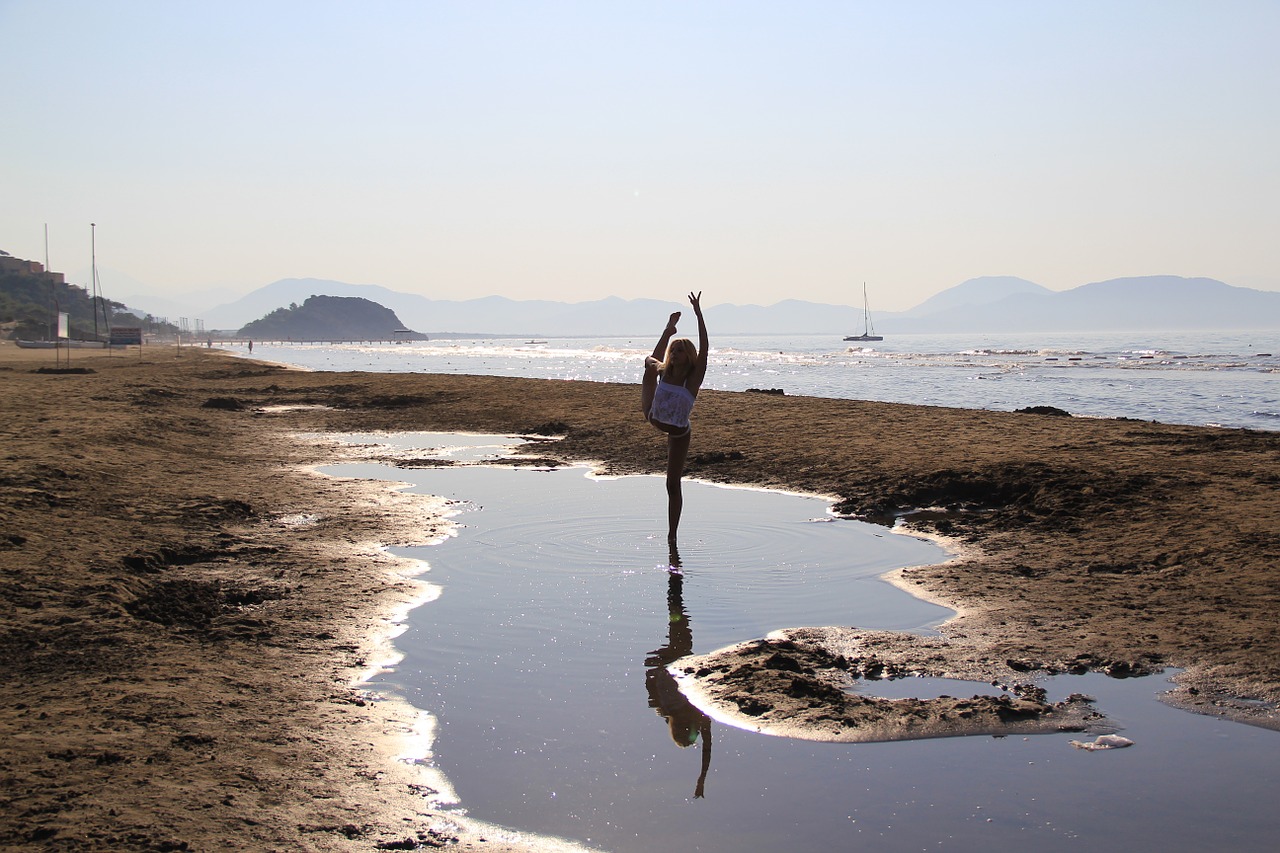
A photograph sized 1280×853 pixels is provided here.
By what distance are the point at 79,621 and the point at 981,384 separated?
42208 mm

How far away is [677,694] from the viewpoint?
5262 millimetres

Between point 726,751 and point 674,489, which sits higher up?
point 674,489

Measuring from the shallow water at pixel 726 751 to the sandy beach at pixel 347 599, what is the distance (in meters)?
0.28

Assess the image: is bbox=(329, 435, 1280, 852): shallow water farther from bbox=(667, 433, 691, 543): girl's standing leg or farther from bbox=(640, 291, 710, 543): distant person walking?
bbox=(640, 291, 710, 543): distant person walking

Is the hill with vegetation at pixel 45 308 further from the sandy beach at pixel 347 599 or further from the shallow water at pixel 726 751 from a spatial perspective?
the shallow water at pixel 726 751

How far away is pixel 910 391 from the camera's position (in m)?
38.9

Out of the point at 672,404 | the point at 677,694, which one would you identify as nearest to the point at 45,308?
the point at 672,404

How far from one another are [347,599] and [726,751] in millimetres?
3579

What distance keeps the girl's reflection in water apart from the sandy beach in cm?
19

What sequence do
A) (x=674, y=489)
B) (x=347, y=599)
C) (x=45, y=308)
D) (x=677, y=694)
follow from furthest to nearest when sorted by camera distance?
1. (x=45, y=308)
2. (x=674, y=489)
3. (x=347, y=599)
4. (x=677, y=694)

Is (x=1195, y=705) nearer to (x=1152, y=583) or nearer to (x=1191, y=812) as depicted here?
(x=1191, y=812)

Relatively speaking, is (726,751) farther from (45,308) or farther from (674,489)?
(45,308)

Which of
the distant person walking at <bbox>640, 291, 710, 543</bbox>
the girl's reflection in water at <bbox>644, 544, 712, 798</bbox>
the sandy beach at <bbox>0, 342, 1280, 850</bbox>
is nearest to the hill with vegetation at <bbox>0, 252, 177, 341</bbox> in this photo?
the sandy beach at <bbox>0, 342, 1280, 850</bbox>

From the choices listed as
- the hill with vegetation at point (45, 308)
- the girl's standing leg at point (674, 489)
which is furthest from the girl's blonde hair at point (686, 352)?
the hill with vegetation at point (45, 308)
